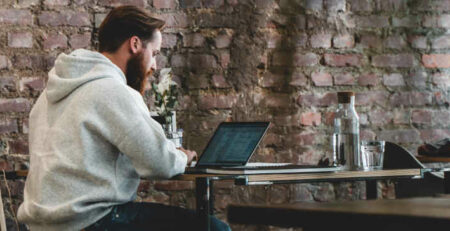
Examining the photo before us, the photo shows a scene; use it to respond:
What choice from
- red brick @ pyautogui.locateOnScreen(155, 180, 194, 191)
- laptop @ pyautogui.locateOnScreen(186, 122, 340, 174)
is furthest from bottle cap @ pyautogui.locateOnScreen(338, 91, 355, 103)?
red brick @ pyautogui.locateOnScreen(155, 180, 194, 191)

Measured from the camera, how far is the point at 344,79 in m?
3.10

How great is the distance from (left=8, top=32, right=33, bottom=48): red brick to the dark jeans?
1.14 metres

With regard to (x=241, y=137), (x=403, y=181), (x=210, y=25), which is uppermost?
(x=210, y=25)

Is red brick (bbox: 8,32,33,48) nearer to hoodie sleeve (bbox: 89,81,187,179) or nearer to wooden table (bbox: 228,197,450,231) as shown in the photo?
hoodie sleeve (bbox: 89,81,187,179)

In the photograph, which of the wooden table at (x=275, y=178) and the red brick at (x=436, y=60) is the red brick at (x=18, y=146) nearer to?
the wooden table at (x=275, y=178)

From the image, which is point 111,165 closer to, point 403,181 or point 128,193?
point 128,193

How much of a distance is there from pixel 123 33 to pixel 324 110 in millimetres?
1190

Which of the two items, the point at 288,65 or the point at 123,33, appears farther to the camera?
the point at 288,65

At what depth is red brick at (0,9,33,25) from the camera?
108 inches

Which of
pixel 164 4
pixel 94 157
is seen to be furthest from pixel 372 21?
pixel 94 157

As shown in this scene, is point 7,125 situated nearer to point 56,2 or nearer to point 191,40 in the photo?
point 56,2

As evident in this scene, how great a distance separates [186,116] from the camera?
290cm

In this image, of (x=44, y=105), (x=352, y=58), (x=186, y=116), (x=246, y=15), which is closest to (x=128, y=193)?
(x=44, y=105)

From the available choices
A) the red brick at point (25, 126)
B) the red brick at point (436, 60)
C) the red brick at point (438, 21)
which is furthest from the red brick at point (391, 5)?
the red brick at point (25, 126)
